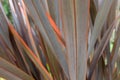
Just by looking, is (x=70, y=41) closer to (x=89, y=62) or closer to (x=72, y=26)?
(x=72, y=26)

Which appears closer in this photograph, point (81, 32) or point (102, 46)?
point (81, 32)

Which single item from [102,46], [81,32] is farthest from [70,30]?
[102,46]

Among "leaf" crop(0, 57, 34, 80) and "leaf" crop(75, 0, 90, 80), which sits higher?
"leaf" crop(75, 0, 90, 80)

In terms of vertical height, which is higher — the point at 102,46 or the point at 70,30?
the point at 70,30

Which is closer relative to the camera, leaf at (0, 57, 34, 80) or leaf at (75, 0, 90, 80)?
leaf at (75, 0, 90, 80)

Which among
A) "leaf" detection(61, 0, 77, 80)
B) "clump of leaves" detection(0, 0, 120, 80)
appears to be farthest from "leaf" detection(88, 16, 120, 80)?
"leaf" detection(61, 0, 77, 80)

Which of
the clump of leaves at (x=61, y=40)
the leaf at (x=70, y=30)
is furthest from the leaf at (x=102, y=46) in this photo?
the leaf at (x=70, y=30)

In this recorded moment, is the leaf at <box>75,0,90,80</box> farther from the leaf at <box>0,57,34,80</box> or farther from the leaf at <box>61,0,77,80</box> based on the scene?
the leaf at <box>0,57,34,80</box>

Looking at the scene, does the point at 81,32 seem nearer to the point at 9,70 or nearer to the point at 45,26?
the point at 45,26

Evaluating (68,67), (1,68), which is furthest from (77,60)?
(1,68)
